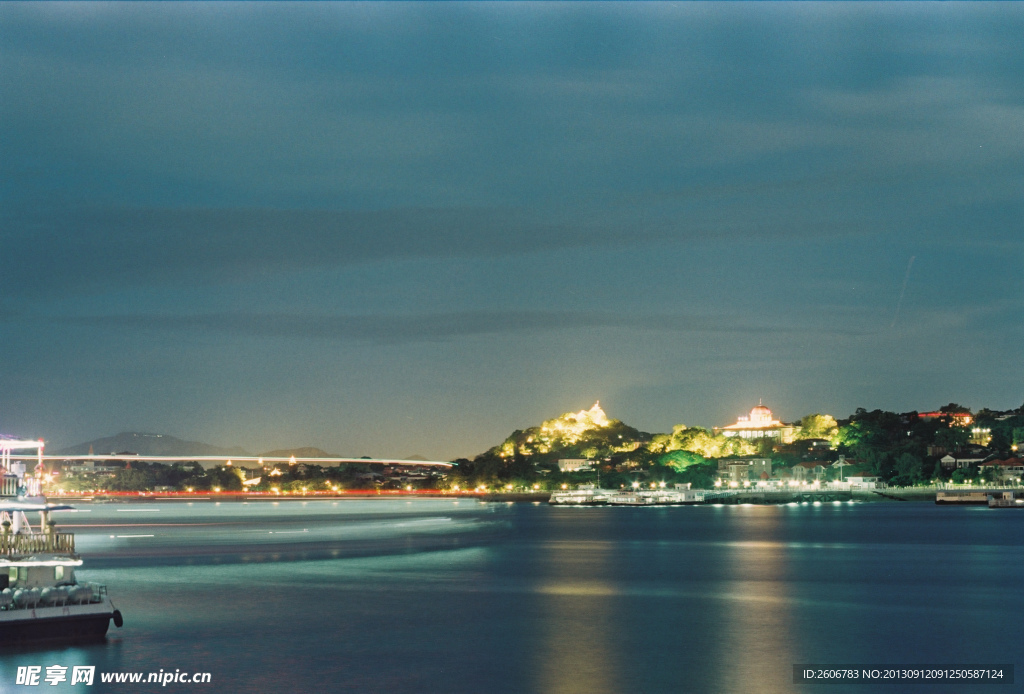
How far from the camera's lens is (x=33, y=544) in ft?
85.6

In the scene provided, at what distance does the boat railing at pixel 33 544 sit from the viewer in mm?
25797

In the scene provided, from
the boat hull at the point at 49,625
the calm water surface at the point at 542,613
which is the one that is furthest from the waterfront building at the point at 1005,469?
the boat hull at the point at 49,625

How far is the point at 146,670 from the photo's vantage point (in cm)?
2467

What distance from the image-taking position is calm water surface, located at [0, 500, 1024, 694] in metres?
25.5

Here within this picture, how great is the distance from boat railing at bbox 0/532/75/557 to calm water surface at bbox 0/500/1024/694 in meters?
2.41

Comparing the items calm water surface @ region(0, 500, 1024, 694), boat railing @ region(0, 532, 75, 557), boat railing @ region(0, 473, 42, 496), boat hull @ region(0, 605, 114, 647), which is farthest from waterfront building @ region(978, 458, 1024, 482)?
boat railing @ region(0, 532, 75, 557)

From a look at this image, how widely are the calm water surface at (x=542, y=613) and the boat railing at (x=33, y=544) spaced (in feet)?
7.91

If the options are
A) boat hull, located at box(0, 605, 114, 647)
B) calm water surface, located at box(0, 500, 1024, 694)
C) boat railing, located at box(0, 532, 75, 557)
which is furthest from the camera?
boat railing, located at box(0, 532, 75, 557)

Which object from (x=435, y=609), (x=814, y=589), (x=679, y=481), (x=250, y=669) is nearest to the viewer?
(x=250, y=669)

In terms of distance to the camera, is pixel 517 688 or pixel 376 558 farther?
pixel 376 558

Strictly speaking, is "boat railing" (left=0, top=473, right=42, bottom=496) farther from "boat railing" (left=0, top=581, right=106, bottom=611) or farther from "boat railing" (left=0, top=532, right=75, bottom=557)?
"boat railing" (left=0, top=581, right=106, bottom=611)

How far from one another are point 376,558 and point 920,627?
3125 cm

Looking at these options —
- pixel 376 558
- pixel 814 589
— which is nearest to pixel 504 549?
pixel 376 558

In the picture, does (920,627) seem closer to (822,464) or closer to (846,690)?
(846,690)
